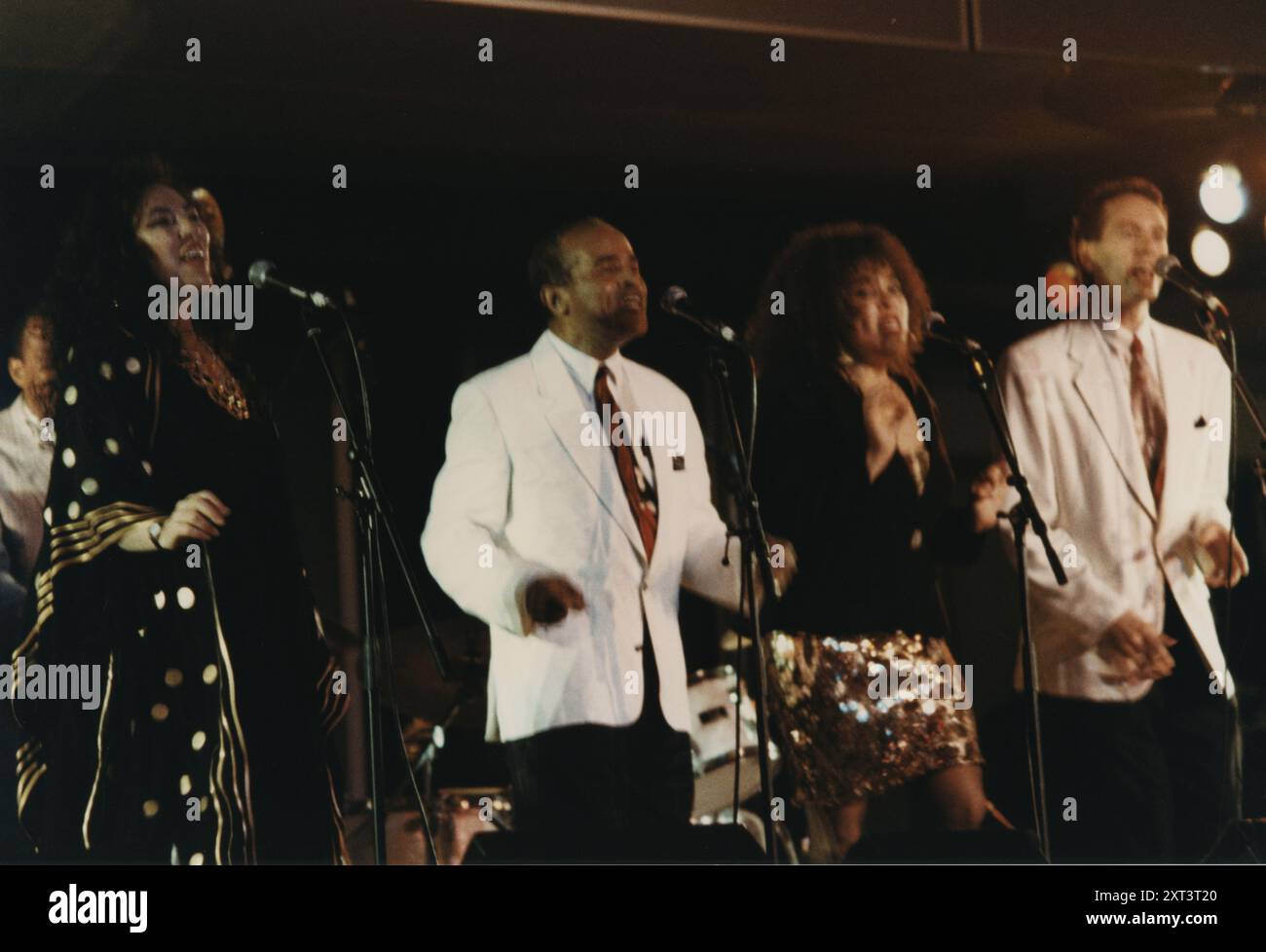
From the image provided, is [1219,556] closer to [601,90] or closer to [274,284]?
[601,90]

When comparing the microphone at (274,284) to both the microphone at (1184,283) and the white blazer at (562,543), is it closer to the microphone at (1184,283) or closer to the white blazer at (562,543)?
the white blazer at (562,543)

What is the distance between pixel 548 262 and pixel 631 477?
0.61 metres

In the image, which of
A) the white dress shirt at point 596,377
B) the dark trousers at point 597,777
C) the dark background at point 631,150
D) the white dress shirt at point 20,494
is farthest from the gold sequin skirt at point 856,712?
the white dress shirt at point 20,494

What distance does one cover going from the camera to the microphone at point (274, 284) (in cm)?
364

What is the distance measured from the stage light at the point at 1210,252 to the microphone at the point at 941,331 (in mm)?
742

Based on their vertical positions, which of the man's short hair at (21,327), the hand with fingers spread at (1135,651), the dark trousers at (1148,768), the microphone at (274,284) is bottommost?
the dark trousers at (1148,768)

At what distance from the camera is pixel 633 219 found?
376 centimetres

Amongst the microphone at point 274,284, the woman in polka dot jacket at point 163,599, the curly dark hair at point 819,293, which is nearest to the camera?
the woman in polka dot jacket at point 163,599

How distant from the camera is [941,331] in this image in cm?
384

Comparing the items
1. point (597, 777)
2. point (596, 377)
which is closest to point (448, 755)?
point (597, 777)

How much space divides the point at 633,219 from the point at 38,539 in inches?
68.5

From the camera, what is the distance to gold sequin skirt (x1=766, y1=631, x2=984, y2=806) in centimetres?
368

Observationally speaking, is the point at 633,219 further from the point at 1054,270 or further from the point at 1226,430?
the point at 1226,430
